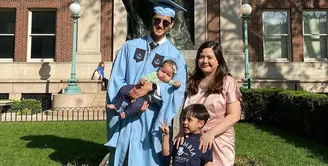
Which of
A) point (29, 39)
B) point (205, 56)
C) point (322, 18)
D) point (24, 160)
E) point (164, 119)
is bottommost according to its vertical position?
point (24, 160)

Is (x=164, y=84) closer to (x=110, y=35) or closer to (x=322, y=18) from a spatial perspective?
(x=110, y=35)

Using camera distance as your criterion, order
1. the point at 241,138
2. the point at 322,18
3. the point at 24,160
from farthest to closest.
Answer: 1. the point at 322,18
2. the point at 241,138
3. the point at 24,160

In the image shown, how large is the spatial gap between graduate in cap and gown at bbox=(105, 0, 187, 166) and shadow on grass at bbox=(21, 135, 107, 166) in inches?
137

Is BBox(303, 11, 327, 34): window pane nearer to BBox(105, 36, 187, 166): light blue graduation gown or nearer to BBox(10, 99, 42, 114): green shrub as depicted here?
BBox(10, 99, 42, 114): green shrub

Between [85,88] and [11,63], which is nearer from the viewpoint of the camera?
[85,88]

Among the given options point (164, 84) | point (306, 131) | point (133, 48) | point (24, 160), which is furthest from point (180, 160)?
point (306, 131)

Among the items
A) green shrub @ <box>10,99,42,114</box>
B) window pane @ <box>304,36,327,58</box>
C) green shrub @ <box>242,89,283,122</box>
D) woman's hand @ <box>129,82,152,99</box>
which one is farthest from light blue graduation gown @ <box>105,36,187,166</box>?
window pane @ <box>304,36,327,58</box>

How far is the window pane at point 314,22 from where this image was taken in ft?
64.6

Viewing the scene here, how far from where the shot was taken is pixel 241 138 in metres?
8.34

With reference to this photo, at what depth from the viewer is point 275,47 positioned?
64.4 ft

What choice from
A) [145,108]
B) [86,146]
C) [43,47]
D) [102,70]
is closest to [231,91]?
[145,108]

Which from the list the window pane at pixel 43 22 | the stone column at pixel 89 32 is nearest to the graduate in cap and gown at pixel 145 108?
the stone column at pixel 89 32

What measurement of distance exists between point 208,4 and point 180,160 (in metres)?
17.6

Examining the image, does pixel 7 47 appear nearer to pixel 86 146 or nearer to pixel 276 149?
pixel 86 146
